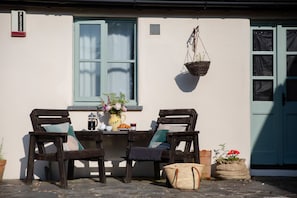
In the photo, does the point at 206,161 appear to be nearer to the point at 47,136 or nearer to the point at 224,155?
the point at 224,155

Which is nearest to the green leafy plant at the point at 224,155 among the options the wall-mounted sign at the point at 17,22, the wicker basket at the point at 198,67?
the wicker basket at the point at 198,67

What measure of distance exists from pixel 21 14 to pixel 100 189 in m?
3.01

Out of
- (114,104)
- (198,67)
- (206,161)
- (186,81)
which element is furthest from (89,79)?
(206,161)

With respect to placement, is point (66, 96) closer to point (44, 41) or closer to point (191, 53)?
point (44, 41)

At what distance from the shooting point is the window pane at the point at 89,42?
8.18 m

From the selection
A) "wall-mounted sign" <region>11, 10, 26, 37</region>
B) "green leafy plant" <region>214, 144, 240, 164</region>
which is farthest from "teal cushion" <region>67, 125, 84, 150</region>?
"green leafy plant" <region>214, 144, 240, 164</region>

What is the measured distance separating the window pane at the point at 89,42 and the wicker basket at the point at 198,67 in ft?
4.88

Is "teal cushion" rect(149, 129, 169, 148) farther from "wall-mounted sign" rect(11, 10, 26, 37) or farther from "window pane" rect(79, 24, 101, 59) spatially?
"wall-mounted sign" rect(11, 10, 26, 37)

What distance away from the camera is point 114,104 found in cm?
781

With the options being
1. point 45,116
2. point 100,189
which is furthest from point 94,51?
point 100,189

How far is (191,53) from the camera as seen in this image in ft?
26.7

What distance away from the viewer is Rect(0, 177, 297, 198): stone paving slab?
245 inches

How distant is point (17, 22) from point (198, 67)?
2811 mm

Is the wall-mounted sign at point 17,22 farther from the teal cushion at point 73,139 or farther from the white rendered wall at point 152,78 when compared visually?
the teal cushion at point 73,139
